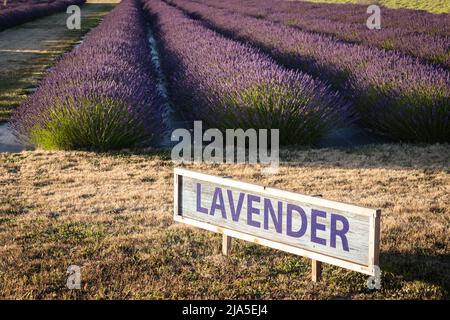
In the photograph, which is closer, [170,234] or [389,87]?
[170,234]

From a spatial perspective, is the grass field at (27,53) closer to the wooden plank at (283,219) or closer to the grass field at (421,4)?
the wooden plank at (283,219)

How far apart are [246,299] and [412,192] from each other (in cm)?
215

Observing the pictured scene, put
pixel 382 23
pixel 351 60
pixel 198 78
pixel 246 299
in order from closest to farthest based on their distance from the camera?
pixel 246 299 < pixel 198 78 < pixel 351 60 < pixel 382 23

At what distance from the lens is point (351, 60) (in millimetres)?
7941

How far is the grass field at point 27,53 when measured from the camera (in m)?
9.43

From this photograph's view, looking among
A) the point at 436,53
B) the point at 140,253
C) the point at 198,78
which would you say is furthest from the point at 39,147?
the point at 436,53

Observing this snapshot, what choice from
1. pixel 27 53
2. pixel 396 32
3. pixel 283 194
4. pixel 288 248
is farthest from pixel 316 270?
pixel 27 53

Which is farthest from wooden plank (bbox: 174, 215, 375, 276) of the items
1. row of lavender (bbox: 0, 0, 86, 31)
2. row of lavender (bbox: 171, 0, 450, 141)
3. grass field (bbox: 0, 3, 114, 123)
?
row of lavender (bbox: 0, 0, 86, 31)

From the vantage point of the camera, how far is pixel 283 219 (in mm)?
2965

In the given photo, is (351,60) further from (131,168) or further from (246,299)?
(246,299)

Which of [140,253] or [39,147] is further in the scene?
[39,147]

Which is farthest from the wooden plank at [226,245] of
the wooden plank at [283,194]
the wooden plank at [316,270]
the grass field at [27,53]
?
the grass field at [27,53]

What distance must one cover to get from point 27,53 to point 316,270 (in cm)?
1349

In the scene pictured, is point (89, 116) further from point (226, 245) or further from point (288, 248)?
point (288, 248)
